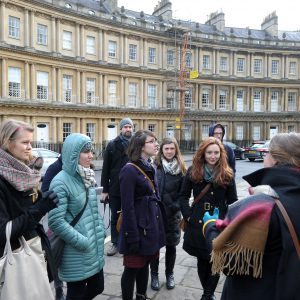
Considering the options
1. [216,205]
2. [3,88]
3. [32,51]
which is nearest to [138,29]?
[32,51]

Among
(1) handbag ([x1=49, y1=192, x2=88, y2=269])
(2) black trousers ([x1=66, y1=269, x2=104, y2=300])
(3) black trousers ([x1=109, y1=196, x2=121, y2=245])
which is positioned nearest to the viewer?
(1) handbag ([x1=49, y1=192, x2=88, y2=269])

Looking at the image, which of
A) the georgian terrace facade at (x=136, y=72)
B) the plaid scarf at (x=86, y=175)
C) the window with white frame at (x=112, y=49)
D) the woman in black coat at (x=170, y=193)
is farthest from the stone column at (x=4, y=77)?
the plaid scarf at (x=86, y=175)

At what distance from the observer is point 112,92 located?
35.2 metres

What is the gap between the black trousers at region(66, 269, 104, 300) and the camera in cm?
312

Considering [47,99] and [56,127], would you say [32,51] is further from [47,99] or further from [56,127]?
[56,127]

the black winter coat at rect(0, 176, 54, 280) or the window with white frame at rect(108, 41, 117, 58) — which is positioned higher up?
the window with white frame at rect(108, 41, 117, 58)

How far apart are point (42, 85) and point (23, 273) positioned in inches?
1168

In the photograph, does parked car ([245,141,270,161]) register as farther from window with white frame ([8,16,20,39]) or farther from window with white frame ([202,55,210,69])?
window with white frame ([8,16,20,39])

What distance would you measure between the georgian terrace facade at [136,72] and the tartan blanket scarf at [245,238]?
90.0ft

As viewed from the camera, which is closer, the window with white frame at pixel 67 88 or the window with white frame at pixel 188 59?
the window with white frame at pixel 67 88

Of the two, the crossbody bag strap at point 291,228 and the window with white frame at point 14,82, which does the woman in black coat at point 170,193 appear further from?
the window with white frame at point 14,82

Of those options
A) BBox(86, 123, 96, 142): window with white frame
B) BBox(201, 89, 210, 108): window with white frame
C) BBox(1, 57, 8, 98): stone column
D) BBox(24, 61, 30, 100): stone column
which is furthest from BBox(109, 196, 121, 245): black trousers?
BBox(201, 89, 210, 108): window with white frame

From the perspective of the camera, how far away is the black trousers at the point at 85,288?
A: 10.2 feet

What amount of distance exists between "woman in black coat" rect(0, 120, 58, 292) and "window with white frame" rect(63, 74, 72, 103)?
30.1 m
